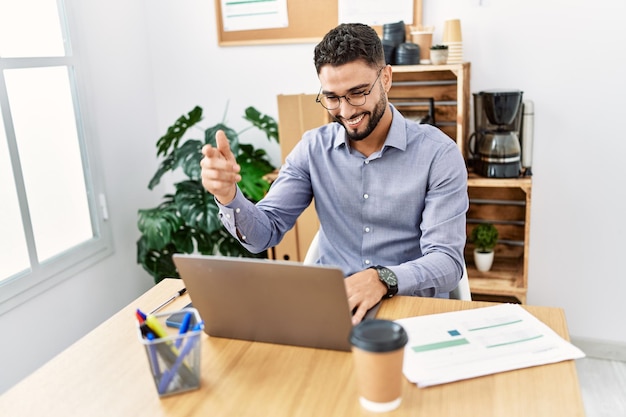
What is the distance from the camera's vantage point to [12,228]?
2.27m

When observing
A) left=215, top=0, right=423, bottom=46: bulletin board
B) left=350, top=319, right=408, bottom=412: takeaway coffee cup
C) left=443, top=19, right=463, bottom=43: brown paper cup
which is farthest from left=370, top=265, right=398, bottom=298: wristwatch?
left=215, top=0, right=423, bottom=46: bulletin board

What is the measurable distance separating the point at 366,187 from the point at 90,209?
154 centimetres

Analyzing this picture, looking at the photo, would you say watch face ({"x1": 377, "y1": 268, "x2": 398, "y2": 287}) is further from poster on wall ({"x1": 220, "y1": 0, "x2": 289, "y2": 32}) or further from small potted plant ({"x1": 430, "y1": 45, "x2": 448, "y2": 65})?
poster on wall ({"x1": 220, "y1": 0, "x2": 289, "y2": 32})

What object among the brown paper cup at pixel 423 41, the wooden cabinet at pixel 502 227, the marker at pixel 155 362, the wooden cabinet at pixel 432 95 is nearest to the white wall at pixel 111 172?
the wooden cabinet at pixel 432 95

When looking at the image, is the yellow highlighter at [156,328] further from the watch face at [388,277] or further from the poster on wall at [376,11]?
the poster on wall at [376,11]

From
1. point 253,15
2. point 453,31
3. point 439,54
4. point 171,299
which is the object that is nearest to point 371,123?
point 171,299

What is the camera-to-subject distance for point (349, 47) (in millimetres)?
1577

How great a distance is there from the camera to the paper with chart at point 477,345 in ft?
3.36

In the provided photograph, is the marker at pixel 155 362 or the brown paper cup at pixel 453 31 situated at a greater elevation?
the brown paper cup at pixel 453 31

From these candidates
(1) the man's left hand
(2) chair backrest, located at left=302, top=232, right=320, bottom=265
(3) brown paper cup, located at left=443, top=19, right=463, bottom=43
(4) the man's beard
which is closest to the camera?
(1) the man's left hand

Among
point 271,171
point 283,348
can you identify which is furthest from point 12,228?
point 283,348

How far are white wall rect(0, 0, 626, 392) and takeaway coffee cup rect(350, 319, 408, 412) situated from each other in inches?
69.8

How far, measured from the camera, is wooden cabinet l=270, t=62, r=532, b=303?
8.07 ft

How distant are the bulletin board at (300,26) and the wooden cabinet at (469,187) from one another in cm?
32
